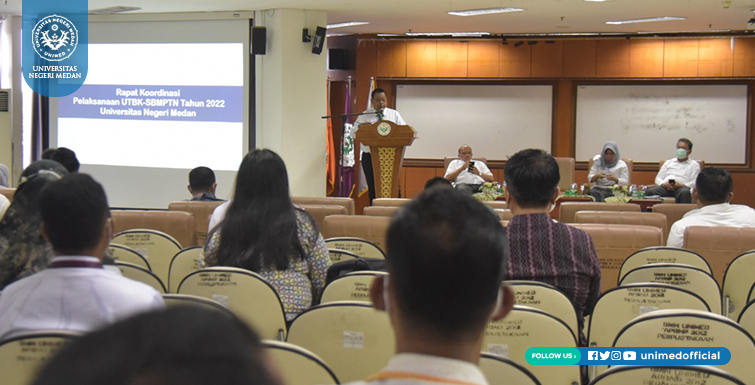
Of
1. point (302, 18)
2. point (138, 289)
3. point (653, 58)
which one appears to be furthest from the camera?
point (653, 58)

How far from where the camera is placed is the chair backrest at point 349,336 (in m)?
2.30

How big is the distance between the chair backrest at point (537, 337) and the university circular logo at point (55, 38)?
391 inches

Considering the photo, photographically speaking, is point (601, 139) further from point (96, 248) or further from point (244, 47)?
point (96, 248)

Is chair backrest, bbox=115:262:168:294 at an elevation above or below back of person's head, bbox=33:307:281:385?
below

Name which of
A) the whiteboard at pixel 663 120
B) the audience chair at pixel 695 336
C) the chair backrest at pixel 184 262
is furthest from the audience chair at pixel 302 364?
the whiteboard at pixel 663 120

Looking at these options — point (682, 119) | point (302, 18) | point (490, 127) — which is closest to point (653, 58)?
point (682, 119)

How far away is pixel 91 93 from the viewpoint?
1078 cm

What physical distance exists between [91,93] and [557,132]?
24.5 feet

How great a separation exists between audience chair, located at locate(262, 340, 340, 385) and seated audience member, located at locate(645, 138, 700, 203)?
9.74m

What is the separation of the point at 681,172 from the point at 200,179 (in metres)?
7.69

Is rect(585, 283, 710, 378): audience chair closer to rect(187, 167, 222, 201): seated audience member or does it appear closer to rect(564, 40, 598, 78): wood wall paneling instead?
rect(187, 167, 222, 201): seated audience member

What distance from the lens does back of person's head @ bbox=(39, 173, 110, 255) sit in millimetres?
2154

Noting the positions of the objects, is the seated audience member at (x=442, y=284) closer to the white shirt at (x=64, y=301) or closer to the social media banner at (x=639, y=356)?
the white shirt at (x=64, y=301)

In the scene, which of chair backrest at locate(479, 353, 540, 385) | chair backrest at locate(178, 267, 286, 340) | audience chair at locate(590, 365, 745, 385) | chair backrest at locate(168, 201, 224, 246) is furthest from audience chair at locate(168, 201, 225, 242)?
audience chair at locate(590, 365, 745, 385)
